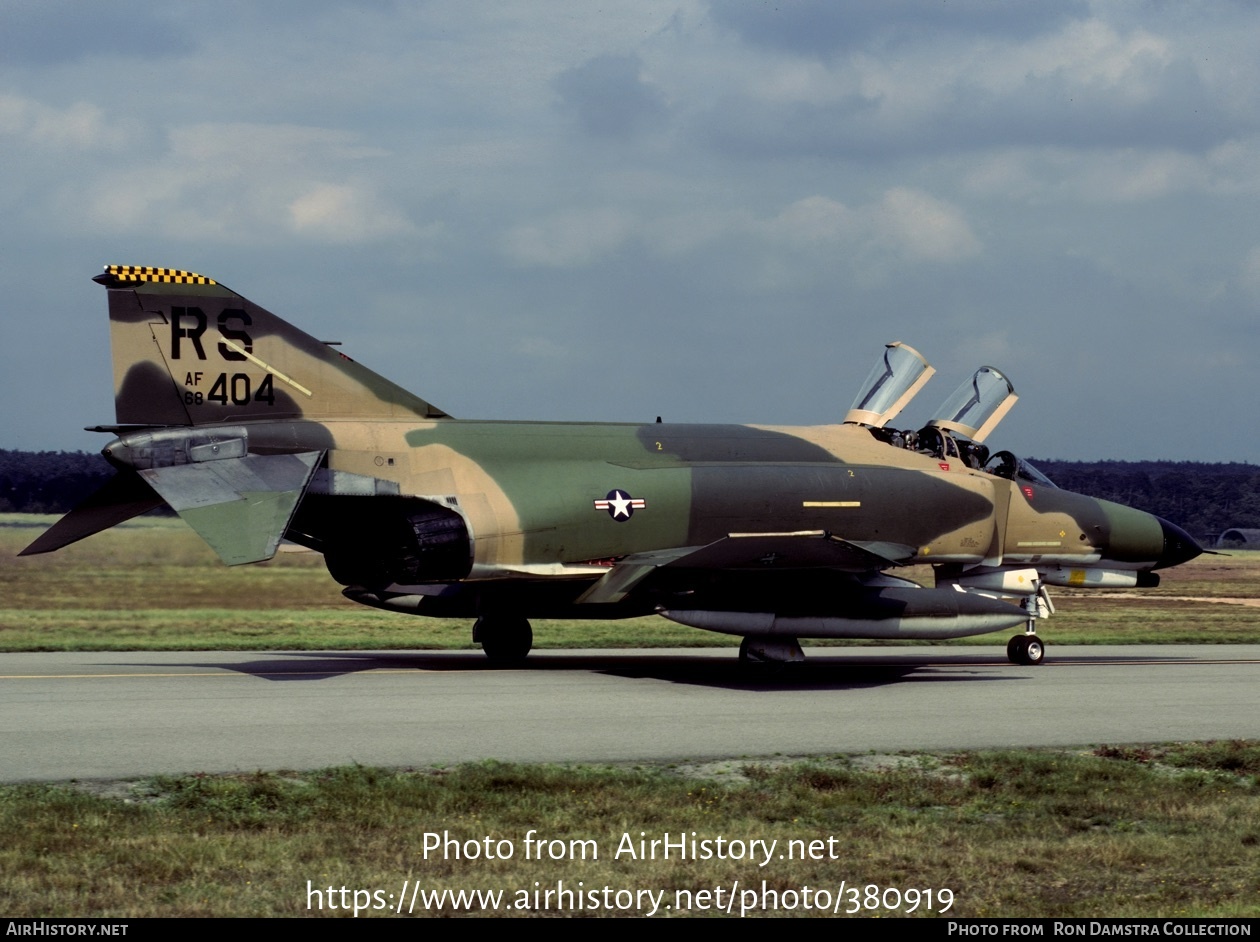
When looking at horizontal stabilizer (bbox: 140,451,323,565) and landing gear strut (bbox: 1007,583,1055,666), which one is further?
landing gear strut (bbox: 1007,583,1055,666)

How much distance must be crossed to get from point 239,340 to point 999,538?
33.8 feet

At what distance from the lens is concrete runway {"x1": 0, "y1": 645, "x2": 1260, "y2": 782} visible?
35.5ft

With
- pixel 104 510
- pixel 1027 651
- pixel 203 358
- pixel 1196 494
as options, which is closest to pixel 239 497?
pixel 203 358

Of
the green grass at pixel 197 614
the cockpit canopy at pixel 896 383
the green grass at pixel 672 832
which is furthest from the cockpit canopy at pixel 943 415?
the green grass at pixel 672 832

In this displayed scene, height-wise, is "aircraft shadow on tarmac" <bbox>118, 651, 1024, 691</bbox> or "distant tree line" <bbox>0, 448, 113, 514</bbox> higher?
"distant tree line" <bbox>0, 448, 113, 514</bbox>

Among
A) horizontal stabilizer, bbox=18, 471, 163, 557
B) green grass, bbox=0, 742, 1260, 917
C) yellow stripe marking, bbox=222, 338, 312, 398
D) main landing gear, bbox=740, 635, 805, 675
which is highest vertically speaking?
yellow stripe marking, bbox=222, 338, 312, 398

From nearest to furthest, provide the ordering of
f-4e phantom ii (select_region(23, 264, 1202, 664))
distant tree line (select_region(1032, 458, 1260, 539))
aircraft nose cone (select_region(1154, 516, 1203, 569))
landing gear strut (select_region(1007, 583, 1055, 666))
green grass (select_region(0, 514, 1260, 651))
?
1. f-4e phantom ii (select_region(23, 264, 1202, 664))
2. landing gear strut (select_region(1007, 583, 1055, 666))
3. aircraft nose cone (select_region(1154, 516, 1203, 569))
4. green grass (select_region(0, 514, 1260, 651))
5. distant tree line (select_region(1032, 458, 1260, 539))

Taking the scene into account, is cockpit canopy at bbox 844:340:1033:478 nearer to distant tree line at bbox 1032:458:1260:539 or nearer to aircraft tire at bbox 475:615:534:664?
aircraft tire at bbox 475:615:534:664

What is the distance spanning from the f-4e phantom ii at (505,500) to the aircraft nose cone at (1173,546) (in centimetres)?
271

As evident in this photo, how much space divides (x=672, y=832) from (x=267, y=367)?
10.1 meters

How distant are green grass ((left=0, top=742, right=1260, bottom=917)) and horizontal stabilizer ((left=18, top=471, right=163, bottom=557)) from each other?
7.70 m

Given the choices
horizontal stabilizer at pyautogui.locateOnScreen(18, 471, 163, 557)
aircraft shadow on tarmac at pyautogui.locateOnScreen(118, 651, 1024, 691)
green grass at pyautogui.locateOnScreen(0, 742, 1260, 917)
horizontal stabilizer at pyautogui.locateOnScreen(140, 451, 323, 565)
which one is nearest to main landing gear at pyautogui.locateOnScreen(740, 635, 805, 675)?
aircraft shadow on tarmac at pyautogui.locateOnScreen(118, 651, 1024, 691)

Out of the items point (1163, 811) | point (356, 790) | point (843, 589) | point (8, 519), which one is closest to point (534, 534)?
point (843, 589)

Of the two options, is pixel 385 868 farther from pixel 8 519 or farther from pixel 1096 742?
pixel 8 519
